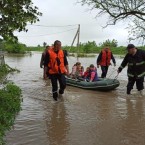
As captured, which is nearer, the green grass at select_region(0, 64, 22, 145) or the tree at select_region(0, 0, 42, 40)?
the tree at select_region(0, 0, 42, 40)

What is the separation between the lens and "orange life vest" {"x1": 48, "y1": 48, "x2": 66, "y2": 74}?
420 inches

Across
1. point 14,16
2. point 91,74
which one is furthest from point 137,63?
point 14,16

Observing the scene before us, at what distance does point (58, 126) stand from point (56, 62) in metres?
3.19

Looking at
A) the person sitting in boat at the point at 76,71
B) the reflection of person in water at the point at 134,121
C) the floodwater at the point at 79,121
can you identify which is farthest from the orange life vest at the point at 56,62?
the person sitting in boat at the point at 76,71

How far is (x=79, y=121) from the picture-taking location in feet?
27.1

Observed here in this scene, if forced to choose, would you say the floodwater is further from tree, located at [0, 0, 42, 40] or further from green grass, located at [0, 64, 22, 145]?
tree, located at [0, 0, 42, 40]

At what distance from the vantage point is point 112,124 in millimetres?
8039

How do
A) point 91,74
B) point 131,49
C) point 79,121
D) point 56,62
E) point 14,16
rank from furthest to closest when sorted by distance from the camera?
point 91,74
point 131,49
point 56,62
point 79,121
point 14,16

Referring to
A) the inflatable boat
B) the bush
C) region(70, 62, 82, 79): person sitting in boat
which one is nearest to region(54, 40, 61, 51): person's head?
the bush

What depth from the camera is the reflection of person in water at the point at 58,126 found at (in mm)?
6906

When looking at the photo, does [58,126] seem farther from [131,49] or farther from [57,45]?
[131,49]

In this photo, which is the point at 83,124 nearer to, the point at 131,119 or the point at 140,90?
the point at 131,119

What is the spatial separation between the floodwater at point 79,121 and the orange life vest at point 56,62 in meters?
0.91

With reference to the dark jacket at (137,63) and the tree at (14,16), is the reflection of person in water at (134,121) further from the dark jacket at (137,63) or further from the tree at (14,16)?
the tree at (14,16)
